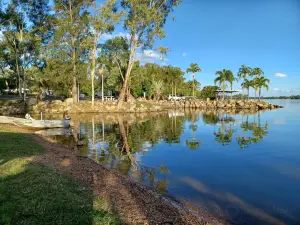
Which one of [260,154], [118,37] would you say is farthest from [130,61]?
[260,154]

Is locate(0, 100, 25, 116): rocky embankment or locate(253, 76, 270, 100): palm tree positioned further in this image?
locate(253, 76, 270, 100): palm tree

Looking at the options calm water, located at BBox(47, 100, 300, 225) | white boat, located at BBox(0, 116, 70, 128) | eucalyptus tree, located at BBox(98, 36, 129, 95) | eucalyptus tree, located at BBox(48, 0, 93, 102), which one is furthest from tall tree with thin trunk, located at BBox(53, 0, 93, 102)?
calm water, located at BBox(47, 100, 300, 225)

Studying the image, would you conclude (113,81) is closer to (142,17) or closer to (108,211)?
(142,17)

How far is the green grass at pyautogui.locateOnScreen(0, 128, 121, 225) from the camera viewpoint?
522cm

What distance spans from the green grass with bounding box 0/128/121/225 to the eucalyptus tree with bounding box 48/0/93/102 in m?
Answer: 40.6

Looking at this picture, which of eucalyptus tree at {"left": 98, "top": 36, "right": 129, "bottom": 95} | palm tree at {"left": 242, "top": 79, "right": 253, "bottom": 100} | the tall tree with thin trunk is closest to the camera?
the tall tree with thin trunk

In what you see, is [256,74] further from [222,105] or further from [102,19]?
[102,19]

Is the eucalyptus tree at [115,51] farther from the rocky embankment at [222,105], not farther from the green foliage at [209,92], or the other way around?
the green foliage at [209,92]

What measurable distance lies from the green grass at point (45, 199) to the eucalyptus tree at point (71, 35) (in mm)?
40559

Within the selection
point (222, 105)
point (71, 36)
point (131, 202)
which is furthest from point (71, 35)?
point (222, 105)

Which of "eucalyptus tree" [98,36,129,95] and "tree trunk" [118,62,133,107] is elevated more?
"eucalyptus tree" [98,36,129,95]

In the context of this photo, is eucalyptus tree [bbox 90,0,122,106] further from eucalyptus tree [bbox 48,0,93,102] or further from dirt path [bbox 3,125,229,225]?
dirt path [bbox 3,125,229,225]

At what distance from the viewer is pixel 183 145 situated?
19.2 metres

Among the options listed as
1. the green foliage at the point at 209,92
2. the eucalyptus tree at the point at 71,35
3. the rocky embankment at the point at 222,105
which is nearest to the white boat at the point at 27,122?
the eucalyptus tree at the point at 71,35
